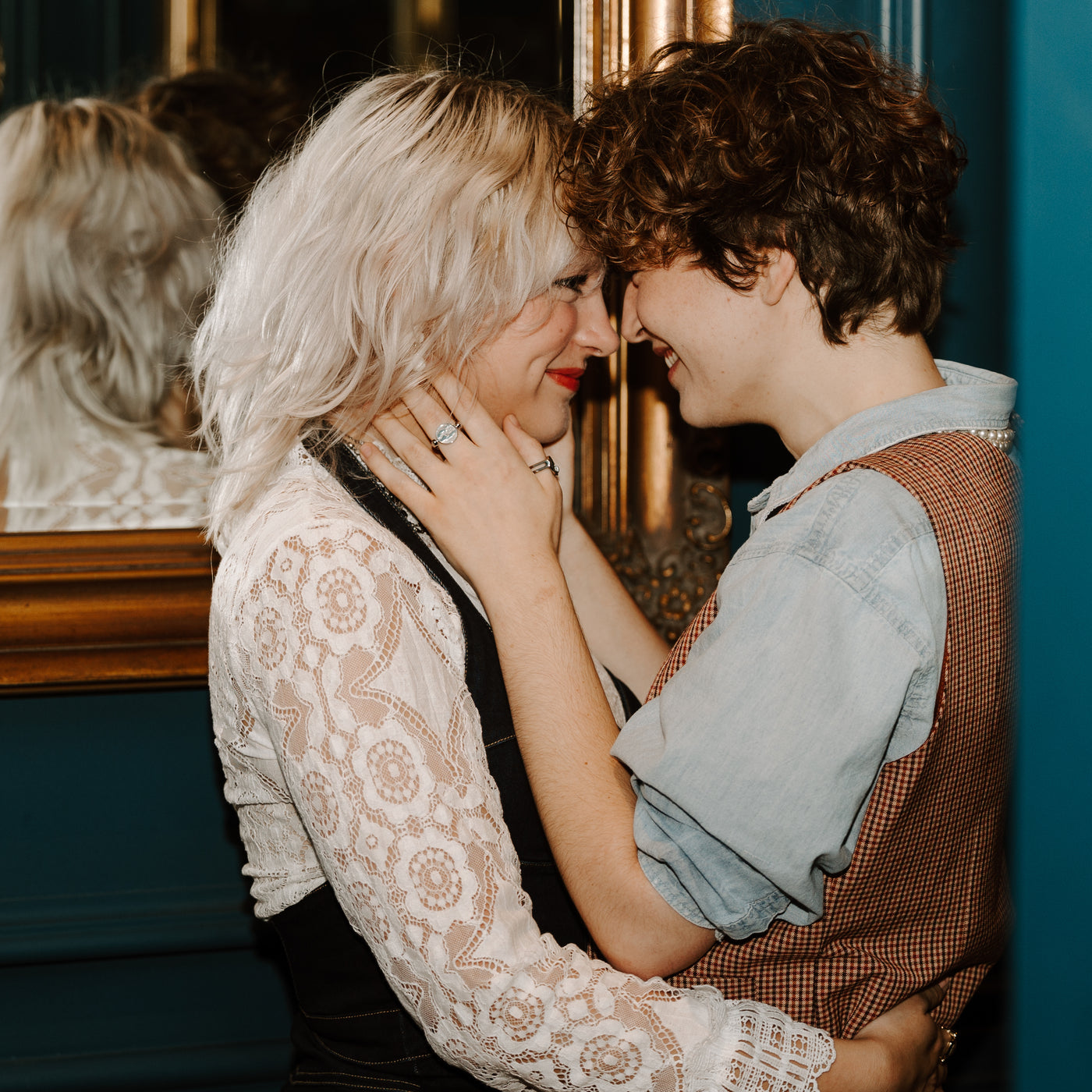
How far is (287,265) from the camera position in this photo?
1.00m

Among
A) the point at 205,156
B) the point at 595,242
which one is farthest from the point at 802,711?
the point at 205,156

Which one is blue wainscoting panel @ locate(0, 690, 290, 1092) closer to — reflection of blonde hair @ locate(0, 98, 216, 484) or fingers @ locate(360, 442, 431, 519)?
reflection of blonde hair @ locate(0, 98, 216, 484)

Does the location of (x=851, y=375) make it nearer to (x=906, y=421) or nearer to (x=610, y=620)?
(x=906, y=421)

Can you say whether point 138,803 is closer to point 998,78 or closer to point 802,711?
point 802,711

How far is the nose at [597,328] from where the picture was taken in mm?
1158

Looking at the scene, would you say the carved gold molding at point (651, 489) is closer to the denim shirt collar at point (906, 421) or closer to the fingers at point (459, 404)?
the fingers at point (459, 404)

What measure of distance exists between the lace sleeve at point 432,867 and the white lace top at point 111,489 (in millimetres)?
608

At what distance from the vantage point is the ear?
96 cm

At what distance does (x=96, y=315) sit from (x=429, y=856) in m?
0.93

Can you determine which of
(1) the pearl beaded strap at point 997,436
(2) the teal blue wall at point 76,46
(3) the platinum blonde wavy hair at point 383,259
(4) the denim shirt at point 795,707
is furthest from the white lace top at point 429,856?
(2) the teal blue wall at point 76,46

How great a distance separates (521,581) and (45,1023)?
1078mm

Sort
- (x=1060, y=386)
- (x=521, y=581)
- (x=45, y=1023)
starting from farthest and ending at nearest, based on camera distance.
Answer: (x=45, y=1023) < (x=521, y=581) < (x=1060, y=386)

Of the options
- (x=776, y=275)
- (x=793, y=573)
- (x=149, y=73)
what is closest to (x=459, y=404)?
(x=776, y=275)

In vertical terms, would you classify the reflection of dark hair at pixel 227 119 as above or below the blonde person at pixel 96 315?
above
